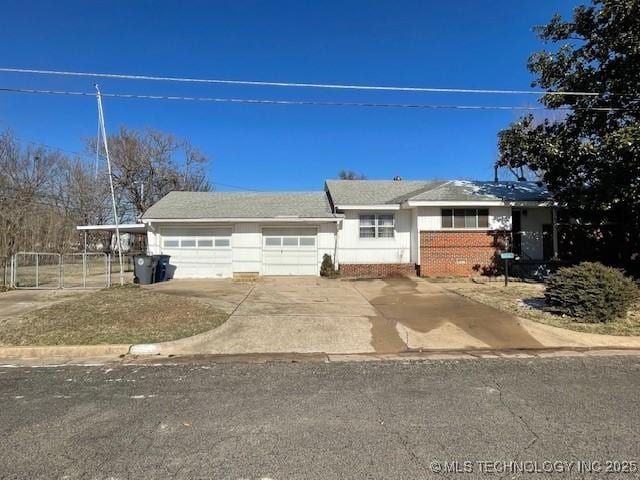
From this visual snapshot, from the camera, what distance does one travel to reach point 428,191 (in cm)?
1952

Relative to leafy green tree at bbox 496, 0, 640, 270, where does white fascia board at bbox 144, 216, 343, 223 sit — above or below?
below

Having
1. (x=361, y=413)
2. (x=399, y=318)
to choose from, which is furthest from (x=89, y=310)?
(x=361, y=413)

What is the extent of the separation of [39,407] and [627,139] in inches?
570

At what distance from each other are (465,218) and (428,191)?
1951 millimetres

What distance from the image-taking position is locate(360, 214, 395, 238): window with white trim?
66.5ft

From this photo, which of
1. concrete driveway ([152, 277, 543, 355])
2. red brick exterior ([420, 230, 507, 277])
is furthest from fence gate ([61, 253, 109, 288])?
red brick exterior ([420, 230, 507, 277])

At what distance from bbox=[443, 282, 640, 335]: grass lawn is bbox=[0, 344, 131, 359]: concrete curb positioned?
8.40m

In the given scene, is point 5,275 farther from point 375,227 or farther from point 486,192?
point 486,192

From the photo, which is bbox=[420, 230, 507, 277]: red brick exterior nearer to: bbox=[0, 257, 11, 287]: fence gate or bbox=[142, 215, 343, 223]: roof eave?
bbox=[142, 215, 343, 223]: roof eave

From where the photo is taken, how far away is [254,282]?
17.4 metres

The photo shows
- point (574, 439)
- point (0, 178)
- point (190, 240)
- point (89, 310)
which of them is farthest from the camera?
point (0, 178)

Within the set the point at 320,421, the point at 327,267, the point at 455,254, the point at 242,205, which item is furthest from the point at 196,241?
the point at 320,421

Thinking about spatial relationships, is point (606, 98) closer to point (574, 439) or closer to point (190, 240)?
point (574, 439)

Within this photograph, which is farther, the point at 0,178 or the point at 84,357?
the point at 0,178
